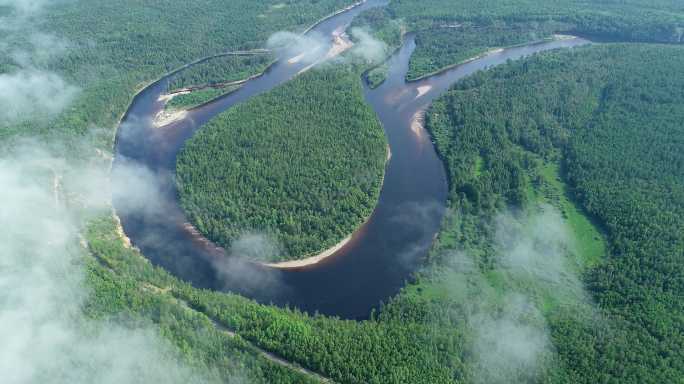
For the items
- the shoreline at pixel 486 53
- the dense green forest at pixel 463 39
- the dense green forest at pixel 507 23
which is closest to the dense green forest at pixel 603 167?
the shoreline at pixel 486 53

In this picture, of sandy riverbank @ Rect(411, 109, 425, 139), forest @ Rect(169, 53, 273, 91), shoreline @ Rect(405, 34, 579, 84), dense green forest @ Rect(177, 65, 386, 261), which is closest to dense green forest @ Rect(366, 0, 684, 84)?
shoreline @ Rect(405, 34, 579, 84)

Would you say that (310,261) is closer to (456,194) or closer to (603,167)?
(456,194)

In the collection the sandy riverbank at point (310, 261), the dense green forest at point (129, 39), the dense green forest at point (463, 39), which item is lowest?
the sandy riverbank at point (310, 261)

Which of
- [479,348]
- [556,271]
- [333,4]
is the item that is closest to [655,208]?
[556,271]

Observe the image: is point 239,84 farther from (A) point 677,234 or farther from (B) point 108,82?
(A) point 677,234

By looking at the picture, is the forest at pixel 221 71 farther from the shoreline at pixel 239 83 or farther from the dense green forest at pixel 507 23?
the dense green forest at pixel 507 23

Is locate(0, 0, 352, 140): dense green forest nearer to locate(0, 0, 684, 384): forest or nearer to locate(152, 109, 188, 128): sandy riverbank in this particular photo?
locate(0, 0, 684, 384): forest

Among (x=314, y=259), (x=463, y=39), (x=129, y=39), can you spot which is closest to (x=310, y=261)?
(x=314, y=259)
